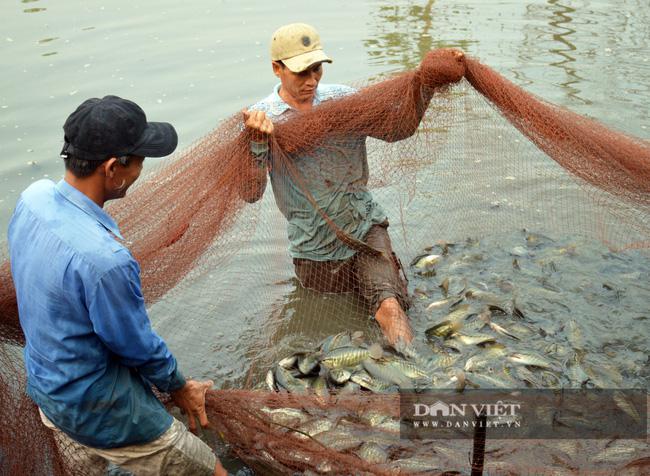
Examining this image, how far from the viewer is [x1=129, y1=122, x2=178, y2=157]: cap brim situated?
9.57ft

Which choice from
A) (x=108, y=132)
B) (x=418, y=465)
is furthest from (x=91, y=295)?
(x=418, y=465)

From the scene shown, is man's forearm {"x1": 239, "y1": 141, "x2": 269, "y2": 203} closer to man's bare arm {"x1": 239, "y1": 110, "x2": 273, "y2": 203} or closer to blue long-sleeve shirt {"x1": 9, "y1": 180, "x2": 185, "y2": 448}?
man's bare arm {"x1": 239, "y1": 110, "x2": 273, "y2": 203}

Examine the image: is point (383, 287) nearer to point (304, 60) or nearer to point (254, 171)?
point (254, 171)

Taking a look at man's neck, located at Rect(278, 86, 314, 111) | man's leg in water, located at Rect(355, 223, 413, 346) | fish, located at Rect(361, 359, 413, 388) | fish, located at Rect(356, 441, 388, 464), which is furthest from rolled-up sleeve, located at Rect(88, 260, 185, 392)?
man's neck, located at Rect(278, 86, 314, 111)

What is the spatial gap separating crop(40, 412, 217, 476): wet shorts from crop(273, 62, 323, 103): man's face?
2.64 m

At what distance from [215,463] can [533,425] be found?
78.9 inches

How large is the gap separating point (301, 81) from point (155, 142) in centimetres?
212

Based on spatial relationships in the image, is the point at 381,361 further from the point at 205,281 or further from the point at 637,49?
the point at 637,49

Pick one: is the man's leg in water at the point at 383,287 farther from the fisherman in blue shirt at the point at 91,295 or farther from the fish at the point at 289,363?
the fisherman in blue shirt at the point at 91,295

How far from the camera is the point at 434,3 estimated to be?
44.9 feet

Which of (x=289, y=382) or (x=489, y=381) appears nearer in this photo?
(x=489, y=381)

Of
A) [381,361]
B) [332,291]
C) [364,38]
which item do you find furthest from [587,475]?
[364,38]

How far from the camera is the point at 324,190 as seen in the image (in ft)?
16.3

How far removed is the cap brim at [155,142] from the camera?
292 centimetres
